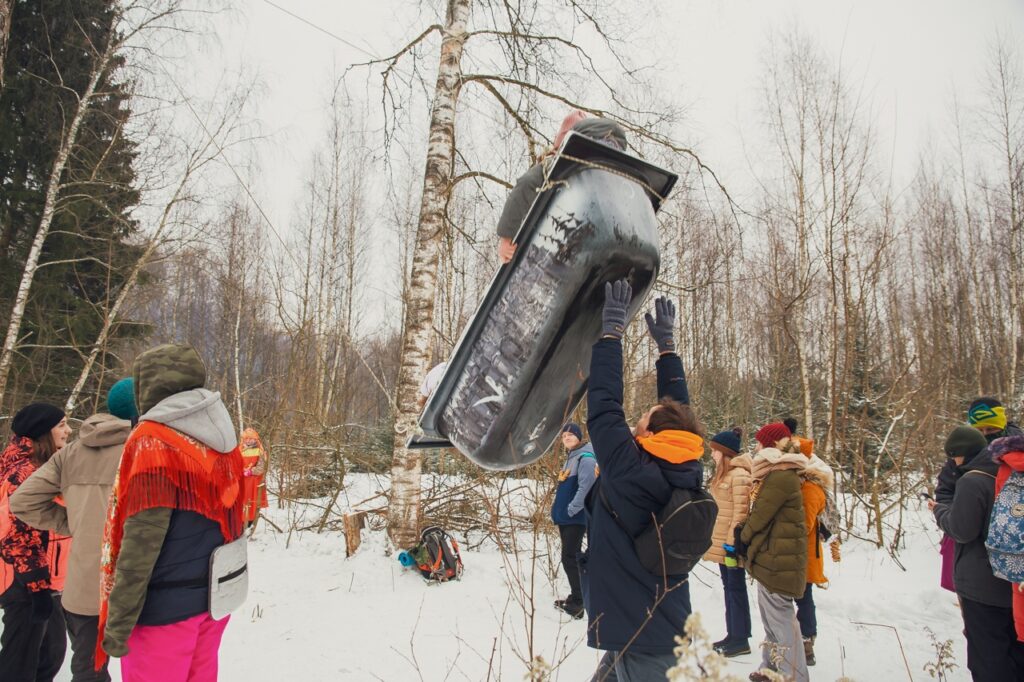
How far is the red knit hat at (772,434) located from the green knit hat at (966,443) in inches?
37.7

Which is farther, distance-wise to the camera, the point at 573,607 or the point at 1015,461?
the point at 573,607

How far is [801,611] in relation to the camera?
4031 mm

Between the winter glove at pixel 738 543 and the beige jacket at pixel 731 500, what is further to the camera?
the beige jacket at pixel 731 500

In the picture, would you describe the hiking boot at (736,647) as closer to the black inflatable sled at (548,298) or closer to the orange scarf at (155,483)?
the black inflatable sled at (548,298)

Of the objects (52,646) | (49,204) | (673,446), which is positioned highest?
(49,204)

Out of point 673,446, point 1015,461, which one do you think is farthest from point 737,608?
point 673,446

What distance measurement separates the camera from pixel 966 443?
332cm

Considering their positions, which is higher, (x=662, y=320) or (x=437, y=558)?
(x=662, y=320)

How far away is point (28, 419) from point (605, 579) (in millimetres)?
3361

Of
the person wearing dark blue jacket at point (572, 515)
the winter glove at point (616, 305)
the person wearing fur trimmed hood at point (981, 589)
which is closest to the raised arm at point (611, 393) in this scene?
the winter glove at point (616, 305)

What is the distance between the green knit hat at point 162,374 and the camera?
2.07 m

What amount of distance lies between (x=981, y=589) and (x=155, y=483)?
13.6 feet

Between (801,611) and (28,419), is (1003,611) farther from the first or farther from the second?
(28,419)

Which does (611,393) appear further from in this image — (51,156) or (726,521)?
(51,156)
